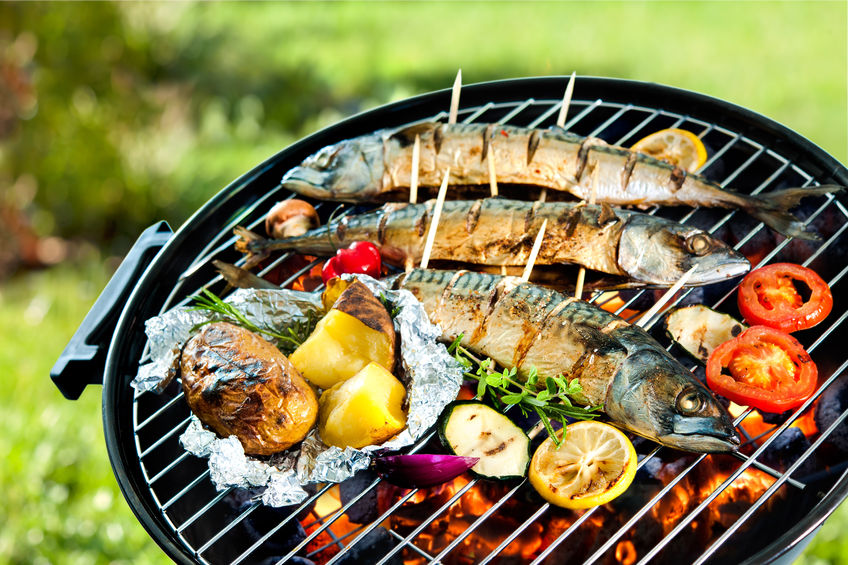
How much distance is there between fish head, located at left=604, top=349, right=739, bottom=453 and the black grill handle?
216cm

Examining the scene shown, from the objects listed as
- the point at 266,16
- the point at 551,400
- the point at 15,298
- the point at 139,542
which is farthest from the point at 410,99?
the point at 266,16

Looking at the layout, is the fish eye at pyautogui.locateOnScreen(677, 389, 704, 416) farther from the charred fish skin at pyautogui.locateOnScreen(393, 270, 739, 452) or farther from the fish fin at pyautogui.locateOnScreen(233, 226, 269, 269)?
the fish fin at pyautogui.locateOnScreen(233, 226, 269, 269)

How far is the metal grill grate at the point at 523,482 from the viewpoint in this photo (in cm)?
260

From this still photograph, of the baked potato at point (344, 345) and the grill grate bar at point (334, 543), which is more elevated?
the baked potato at point (344, 345)

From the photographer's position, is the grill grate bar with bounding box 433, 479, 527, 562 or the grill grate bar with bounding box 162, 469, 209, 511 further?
the grill grate bar with bounding box 162, 469, 209, 511

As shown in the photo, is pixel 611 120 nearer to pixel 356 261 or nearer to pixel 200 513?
pixel 356 261

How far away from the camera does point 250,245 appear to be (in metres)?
3.66

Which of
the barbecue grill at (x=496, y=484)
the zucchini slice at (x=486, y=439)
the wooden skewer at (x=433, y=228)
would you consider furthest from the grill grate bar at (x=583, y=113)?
the zucchini slice at (x=486, y=439)

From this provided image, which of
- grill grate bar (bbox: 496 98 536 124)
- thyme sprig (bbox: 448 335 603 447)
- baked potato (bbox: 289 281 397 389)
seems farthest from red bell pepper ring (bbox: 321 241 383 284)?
grill grate bar (bbox: 496 98 536 124)

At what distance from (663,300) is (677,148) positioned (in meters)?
1.12

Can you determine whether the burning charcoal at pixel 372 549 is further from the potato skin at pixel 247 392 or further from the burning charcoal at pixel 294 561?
the potato skin at pixel 247 392

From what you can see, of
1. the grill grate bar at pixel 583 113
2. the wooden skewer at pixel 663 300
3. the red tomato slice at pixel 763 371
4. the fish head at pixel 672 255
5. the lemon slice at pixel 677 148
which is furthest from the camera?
the grill grate bar at pixel 583 113

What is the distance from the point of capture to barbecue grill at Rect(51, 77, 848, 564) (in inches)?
103

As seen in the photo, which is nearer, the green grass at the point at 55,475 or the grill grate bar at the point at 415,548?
the grill grate bar at the point at 415,548
